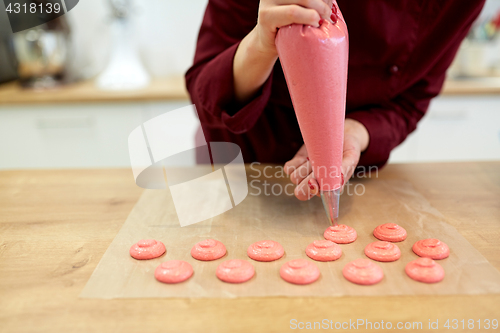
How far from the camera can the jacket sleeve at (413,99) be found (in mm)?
811

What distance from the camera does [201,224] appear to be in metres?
0.69

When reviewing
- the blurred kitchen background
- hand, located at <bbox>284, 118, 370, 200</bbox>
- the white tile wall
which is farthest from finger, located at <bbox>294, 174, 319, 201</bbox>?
the white tile wall

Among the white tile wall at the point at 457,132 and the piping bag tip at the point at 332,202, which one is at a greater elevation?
the piping bag tip at the point at 332,202

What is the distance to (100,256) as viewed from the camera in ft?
1.93

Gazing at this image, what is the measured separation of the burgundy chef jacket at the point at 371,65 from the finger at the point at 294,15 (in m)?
0.20

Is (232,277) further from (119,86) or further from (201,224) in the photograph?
(119,86)

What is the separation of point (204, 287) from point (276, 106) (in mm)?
497

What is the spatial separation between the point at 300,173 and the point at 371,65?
29 cm

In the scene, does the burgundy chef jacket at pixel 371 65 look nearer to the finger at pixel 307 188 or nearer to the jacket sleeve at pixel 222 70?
the jacket sleeve at pixel 222 70

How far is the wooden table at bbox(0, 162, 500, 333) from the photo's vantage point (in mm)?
449

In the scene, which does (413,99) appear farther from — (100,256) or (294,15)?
(100,256)

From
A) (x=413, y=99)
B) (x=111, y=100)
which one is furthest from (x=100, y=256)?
(x=111, y=100)

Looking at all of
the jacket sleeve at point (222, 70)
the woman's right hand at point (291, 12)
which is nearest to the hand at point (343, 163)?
the jacket sleeve at point (222, 70)

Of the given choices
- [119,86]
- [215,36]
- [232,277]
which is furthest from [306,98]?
[119,86]
